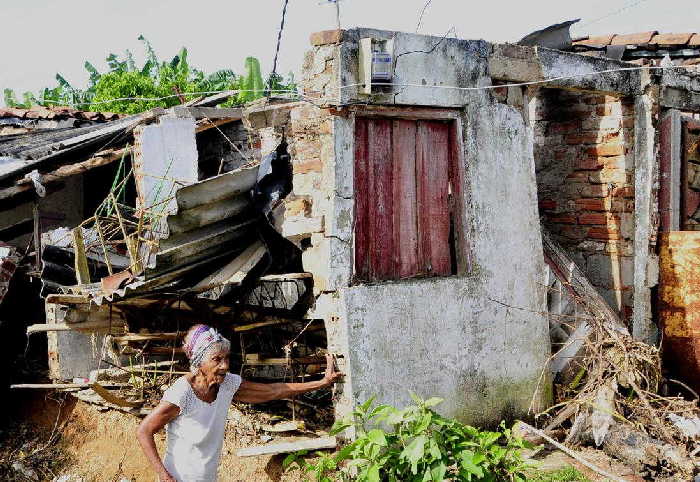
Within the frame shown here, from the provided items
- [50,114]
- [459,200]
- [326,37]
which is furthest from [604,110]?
[50,114]

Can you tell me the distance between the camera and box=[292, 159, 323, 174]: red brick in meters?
5.41

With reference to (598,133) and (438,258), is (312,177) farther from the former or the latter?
(598,133)

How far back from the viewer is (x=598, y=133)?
743 centimetres

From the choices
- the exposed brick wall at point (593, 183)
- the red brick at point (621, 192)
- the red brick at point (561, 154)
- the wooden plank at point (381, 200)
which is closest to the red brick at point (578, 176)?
the exposed brick wall at point (593, 183)

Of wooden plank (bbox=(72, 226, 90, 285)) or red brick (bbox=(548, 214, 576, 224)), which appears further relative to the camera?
red brick (bbox=(548, 214, 576, 224))

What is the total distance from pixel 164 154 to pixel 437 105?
4410 millimetres

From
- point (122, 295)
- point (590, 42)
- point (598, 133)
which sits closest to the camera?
point (122, 295)

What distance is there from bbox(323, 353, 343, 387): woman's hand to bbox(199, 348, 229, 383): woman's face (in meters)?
1.11

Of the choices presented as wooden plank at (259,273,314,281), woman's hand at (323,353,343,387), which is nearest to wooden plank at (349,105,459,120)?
wooden plank at (259,273,314,281)

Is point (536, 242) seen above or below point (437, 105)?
below

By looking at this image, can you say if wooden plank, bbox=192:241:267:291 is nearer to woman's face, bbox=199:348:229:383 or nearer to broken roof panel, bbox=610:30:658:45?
woman's face, bbox=199:348:229:383

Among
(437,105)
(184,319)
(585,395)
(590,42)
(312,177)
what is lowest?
(585,395)

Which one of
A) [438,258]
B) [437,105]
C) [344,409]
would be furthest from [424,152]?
[344,409]

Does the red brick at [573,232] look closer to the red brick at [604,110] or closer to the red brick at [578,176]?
the red brick at [578,176]
